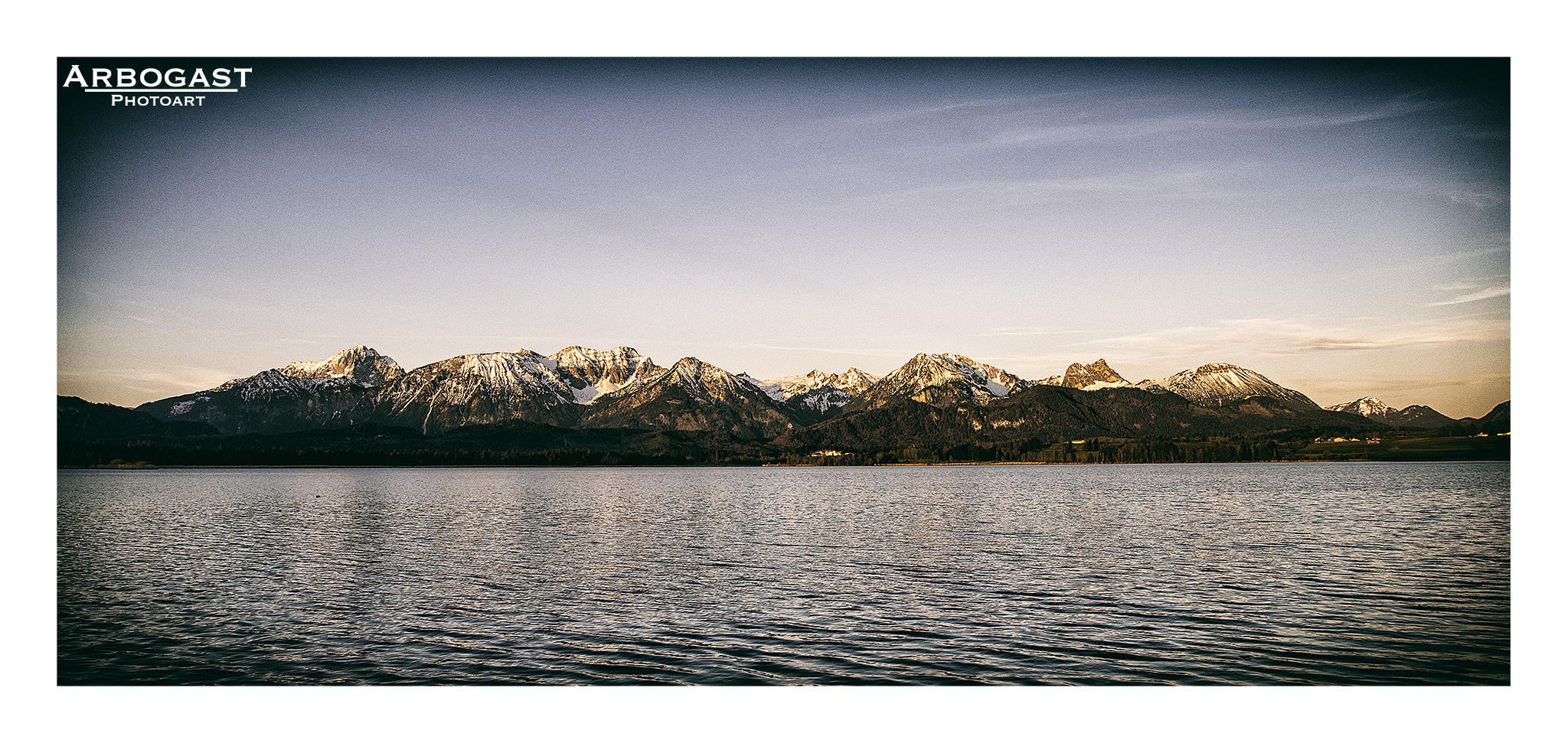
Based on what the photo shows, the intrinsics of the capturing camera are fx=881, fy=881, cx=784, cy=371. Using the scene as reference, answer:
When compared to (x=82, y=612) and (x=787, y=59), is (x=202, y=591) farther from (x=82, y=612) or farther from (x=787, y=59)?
(x=787, y=59)

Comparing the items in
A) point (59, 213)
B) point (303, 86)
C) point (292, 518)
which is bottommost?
point (292, 518)

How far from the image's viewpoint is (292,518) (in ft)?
243

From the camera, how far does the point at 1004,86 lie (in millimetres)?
23141

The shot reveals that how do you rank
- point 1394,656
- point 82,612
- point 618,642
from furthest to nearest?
point 82,612, point 618,642, point 1394,656

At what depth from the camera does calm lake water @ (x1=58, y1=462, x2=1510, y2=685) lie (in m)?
21.7

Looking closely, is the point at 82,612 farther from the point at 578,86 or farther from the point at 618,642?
the point at 578,86

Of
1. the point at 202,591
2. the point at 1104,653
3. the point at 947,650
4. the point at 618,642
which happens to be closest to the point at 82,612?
the point at 202,591

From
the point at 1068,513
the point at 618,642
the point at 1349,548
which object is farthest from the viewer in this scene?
the point at 1068,513

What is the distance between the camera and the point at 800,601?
3009 cm

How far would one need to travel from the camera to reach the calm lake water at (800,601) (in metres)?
21.7

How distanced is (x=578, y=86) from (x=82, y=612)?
2417 centimetres

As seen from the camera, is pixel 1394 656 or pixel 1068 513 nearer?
pixel 1394 656

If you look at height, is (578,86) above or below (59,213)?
above

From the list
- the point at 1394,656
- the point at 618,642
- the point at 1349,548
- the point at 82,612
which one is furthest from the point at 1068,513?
the point at 82,612
